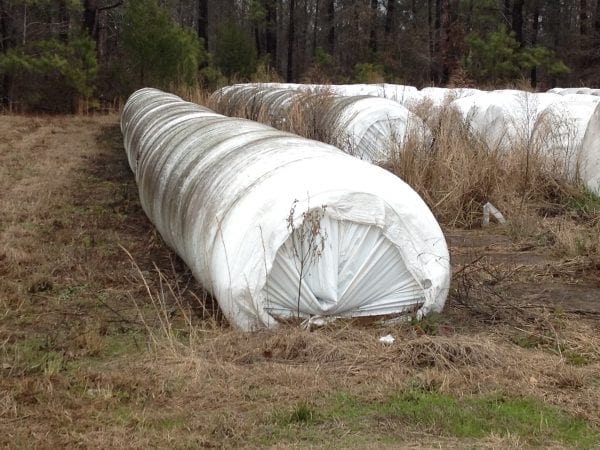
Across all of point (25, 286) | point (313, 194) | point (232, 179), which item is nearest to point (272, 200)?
point (313, 194)

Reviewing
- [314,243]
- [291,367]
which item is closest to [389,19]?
[314,243]

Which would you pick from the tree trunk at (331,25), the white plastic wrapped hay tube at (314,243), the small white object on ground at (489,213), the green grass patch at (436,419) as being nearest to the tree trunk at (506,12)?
the tree trunk at (331,25)

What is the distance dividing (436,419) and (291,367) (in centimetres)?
84

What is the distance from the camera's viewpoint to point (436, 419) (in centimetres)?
336

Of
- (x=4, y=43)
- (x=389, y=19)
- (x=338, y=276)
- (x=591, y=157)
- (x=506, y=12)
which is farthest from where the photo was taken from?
(x=389, y=19)

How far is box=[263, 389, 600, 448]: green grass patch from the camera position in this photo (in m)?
3.25

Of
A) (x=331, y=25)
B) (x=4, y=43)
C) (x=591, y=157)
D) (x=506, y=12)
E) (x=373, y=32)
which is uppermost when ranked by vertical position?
(x=506, y=12)

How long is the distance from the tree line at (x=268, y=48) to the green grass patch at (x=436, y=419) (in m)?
15.5

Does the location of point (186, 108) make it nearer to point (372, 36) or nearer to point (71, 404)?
point (71, 404)

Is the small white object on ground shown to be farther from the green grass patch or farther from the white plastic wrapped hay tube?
the green grass patch

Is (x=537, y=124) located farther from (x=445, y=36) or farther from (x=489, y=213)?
(x=445, y=36)

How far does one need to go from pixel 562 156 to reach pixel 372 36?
1202 inches

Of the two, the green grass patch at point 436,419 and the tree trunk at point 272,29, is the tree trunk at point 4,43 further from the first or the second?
the green grass patch at point 436,419

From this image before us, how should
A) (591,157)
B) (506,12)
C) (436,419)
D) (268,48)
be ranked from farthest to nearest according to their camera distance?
(268,48), (506,12), (591,157), (436,419)
